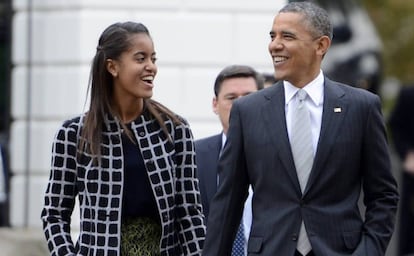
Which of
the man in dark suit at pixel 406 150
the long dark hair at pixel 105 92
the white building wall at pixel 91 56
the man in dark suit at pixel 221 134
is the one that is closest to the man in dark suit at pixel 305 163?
the long dark hair at pixel 105 92

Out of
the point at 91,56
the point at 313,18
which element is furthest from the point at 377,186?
the point at 91,56

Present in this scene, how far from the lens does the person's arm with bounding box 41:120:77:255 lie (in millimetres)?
8117

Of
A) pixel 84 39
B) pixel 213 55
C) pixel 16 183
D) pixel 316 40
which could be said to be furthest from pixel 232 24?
pixel 316 40

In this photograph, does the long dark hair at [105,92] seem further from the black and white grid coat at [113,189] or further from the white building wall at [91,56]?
the white building wall at [91,56]

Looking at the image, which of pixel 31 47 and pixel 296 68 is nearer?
pixel 296 68

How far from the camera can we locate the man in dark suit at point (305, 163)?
7914mm

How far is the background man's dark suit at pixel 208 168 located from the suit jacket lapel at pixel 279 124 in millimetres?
1568

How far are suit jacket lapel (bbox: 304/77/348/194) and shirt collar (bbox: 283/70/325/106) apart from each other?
1.2 inches

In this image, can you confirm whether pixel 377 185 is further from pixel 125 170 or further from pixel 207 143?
pixel 207 143

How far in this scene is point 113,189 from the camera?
8.05 metres

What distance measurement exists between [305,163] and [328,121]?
223 mm

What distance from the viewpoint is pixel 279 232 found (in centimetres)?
791

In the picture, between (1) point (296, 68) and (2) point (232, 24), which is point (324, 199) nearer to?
(1) point (296, 68)

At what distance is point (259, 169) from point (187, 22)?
514 cm
